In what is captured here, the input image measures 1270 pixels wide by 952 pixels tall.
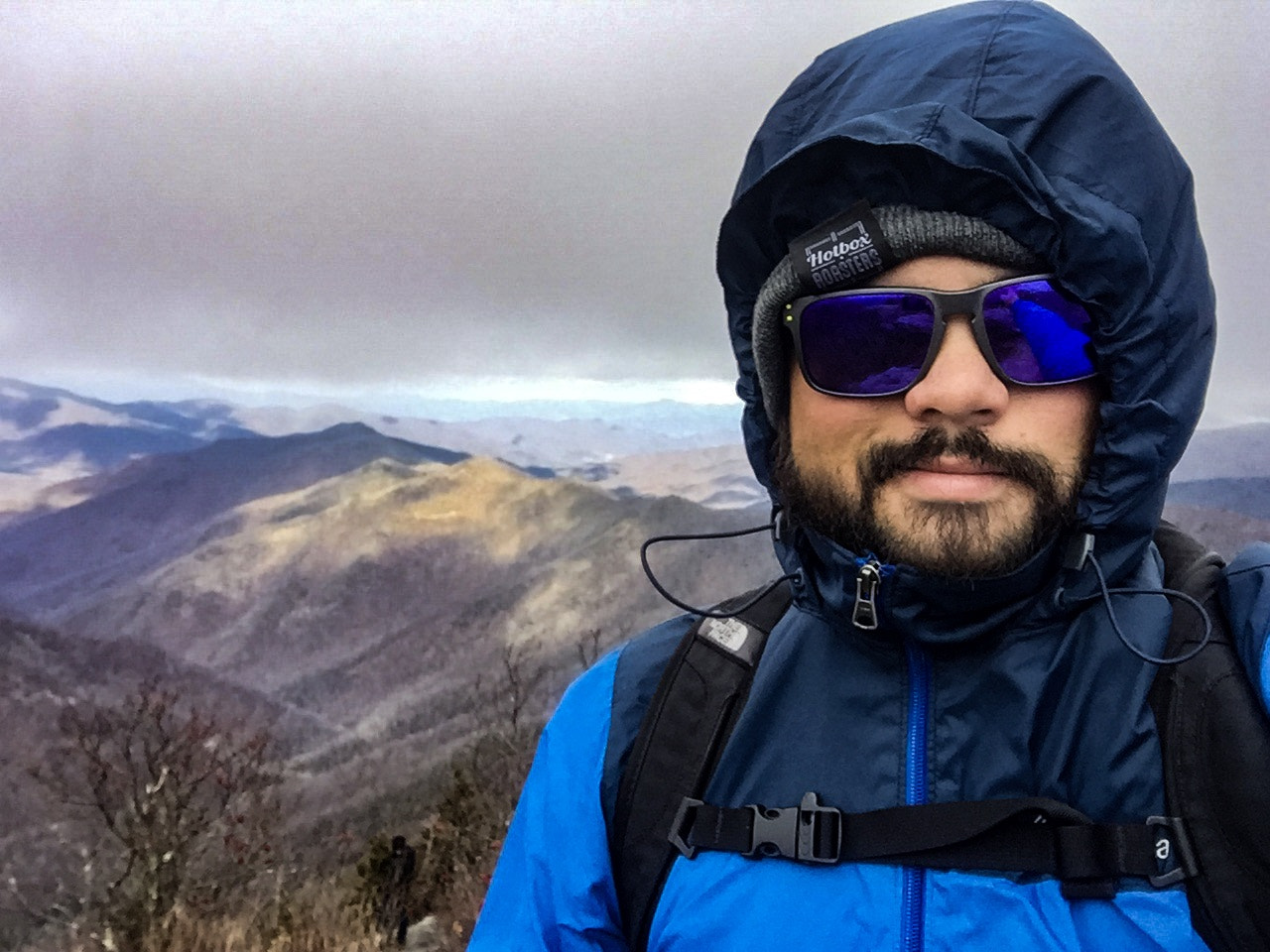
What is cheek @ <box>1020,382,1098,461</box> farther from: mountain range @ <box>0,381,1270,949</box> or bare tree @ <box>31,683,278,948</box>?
bare tree @ <box>31,683,278,948</box>

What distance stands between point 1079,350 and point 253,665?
415 centimetres

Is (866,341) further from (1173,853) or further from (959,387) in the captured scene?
(1173,853)

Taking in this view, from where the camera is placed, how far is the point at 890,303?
0.97 meters

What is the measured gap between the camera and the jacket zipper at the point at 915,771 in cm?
88

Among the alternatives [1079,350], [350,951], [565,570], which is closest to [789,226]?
[1079,350]

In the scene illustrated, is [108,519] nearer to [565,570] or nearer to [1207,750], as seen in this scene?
[565,570]

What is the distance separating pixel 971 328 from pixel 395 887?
3.99m

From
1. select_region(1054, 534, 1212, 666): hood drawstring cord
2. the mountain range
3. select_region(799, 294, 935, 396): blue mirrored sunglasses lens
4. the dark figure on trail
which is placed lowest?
the dark figure on trail

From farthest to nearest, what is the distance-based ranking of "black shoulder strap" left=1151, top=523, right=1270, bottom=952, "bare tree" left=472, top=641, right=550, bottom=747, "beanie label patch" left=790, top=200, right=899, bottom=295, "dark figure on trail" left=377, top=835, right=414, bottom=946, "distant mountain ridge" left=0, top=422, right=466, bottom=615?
"bare tree" left=472, top=641, right=550, bottom=747 < "distant mountain ridge" left=0, top=422, right=466, bottom=615 < "dark figure on trail" left=377, top=835, right=414, bottom=946 < "beanie label patch" left=790, top=200, right=899, bottom=295 < "black shoulder strap" left=1151, top=523, right=1270, bottom=952

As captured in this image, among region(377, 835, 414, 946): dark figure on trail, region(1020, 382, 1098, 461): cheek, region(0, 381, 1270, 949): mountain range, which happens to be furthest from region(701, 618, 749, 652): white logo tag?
region(377, 835, 414, 946): dark figure on trail

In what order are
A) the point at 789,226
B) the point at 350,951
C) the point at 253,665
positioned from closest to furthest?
the point at 789,226 < the point at 350,951 < the point at 253,665

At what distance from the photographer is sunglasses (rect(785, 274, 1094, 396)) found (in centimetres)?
94

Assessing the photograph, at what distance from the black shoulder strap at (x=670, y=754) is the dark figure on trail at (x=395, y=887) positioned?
10.9ft

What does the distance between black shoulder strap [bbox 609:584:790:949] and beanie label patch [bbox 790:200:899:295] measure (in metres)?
0.53
